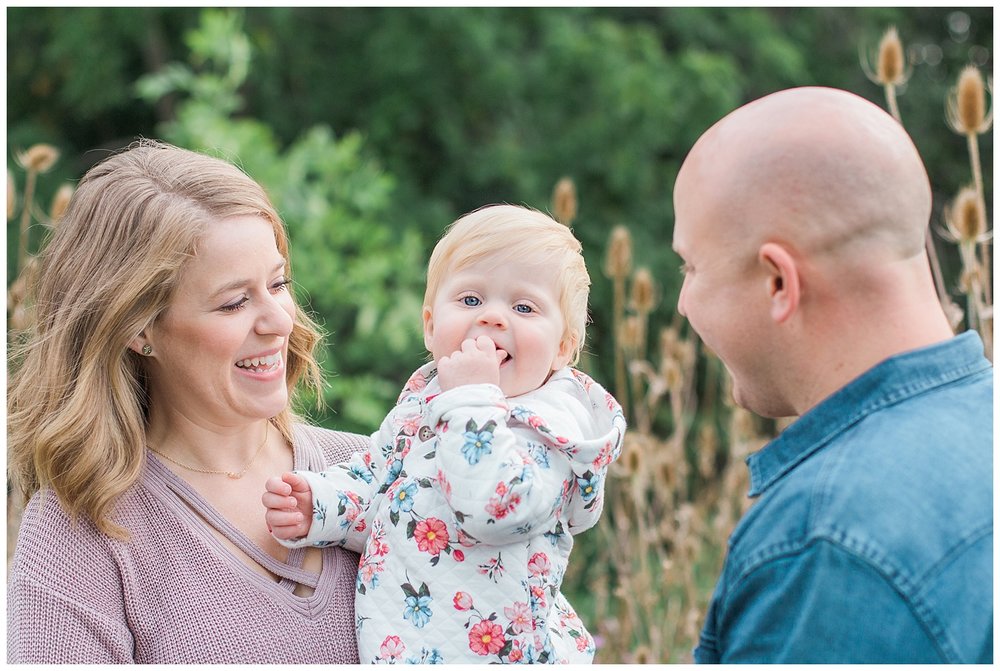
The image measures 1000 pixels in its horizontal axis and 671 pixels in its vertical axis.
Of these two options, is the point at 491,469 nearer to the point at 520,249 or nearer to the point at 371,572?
the point at 371,572

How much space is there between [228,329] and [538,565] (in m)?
0.81

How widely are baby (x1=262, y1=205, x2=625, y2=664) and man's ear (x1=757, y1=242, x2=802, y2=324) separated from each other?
0.56 metres

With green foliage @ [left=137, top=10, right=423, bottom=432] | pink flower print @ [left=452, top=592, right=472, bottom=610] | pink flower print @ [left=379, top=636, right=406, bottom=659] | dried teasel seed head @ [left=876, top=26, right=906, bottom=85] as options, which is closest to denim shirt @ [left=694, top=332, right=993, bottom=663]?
pink flower print @ [left=452, top=592, right=472, bottom=610]

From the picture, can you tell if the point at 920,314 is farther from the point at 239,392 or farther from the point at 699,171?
the point at 239,392

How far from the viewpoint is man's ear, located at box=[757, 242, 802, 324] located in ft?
5.20

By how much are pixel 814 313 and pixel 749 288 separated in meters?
0.11

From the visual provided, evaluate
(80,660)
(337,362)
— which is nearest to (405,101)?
(337,362)

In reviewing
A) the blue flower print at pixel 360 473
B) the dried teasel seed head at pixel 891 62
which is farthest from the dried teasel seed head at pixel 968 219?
the blue flower print at pixel 360 473

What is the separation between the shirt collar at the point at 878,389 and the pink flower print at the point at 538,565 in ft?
1.81

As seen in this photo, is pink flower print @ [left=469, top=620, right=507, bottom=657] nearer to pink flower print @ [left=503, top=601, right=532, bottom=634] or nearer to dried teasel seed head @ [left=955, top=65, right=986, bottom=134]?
pink flower print @ [left=503, top=601, right=532, bottom=634]

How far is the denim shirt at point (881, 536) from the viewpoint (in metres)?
1.40

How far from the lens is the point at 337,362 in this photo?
6.11 metres

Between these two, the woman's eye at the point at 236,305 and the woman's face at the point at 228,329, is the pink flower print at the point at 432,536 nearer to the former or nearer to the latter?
the woman's face at the point at 228,329

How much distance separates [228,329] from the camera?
7.24ft
